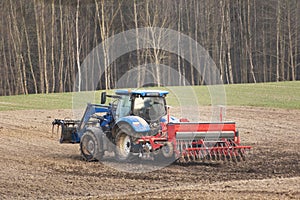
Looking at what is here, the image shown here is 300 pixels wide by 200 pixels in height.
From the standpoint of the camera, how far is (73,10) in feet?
178

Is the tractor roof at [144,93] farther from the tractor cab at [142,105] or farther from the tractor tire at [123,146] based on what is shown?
the tractor tire at [123,146]

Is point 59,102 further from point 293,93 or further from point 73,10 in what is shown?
point 73,10

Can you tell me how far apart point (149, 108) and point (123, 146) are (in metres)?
1.10

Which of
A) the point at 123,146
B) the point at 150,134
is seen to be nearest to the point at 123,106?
the point at 123,146

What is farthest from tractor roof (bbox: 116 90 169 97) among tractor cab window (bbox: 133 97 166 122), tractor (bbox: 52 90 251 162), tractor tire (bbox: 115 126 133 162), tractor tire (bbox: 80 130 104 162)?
tractor tire (bbox: 80 130 104 162)

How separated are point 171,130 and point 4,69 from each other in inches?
1825

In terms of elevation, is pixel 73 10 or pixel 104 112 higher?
pixel 73 10

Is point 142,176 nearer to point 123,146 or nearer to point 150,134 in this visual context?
point 150,134

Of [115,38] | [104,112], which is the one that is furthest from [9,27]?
[104,112]

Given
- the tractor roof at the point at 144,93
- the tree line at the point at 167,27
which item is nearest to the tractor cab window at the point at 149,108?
the tractor roof at the point at 144,93

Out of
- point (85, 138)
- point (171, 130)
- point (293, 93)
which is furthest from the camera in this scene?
point (293, 93)

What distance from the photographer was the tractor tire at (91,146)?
14.6m

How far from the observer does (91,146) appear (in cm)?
1480

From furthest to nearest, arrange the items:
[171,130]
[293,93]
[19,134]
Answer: [293,93]
[19,134]
[171,130]
